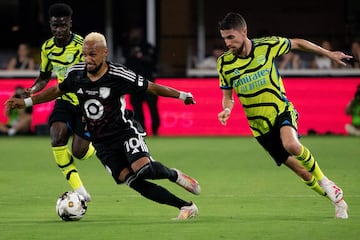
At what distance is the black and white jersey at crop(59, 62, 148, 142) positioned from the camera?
10.5 m

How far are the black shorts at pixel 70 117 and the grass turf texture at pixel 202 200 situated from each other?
861 millimetres

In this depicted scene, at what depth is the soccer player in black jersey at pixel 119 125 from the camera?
10469mm

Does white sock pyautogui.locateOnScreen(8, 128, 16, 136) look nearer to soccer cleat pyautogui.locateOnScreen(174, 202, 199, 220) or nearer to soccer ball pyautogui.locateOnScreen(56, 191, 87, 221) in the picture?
soccer ball pyautogui.locateOnScreen(56, 191, 87, 221)

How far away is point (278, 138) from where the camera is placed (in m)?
11.1

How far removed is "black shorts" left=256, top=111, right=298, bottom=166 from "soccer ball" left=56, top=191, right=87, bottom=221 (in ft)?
6.59

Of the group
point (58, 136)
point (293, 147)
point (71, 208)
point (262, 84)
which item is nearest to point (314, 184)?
point (293, 147)

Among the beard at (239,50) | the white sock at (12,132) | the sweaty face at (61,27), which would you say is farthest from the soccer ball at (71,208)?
the white sock at (12,132)

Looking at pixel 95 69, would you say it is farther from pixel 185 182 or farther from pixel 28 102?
pixel 185 182

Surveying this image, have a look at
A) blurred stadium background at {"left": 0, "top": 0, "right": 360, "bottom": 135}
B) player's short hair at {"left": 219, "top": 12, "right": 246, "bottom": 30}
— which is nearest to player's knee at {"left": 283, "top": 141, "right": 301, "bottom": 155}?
player's short hair at {"left": 219, "top": 12, "right": 246, "bottom": 30}

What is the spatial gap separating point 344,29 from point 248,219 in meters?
16.7

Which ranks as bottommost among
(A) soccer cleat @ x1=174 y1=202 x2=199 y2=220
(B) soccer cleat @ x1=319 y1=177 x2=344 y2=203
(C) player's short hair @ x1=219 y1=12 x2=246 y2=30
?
(A) soccer cleat @ x1=174 y1=202 x2=199 y2=220

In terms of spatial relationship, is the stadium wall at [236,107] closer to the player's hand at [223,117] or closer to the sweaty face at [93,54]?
the player's hand at [223,117]

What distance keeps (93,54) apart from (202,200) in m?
3.00

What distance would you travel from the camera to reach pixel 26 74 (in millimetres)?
25875
